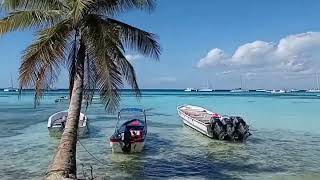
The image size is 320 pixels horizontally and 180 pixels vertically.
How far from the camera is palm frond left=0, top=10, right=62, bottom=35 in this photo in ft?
42.7

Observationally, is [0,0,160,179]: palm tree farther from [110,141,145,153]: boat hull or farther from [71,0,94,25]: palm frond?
[110,141,145,153]: boat hull

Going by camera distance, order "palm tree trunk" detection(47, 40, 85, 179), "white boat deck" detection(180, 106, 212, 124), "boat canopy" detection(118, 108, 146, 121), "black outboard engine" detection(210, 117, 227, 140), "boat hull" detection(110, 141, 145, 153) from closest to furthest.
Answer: "palm tree trunk" detection(47, 40, 85, 179), "boat hull" detection(110, 141, 145, 153), "black outboard engine" detection(210, 117, 227, 140), "white boat deck" detection(180, 106, 212, 124), "boat canopy" detection(118, 108, 146, 121)

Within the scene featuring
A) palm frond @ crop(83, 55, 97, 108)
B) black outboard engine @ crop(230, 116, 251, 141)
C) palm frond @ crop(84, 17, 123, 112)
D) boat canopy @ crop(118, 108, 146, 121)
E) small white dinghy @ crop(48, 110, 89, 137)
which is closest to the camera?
palm frond @ crop(84, 17, 123, 112)

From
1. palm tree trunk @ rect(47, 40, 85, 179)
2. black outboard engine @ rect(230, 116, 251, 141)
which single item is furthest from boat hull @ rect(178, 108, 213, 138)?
palm tree trunk @ rect(47, 40, 85, 179)

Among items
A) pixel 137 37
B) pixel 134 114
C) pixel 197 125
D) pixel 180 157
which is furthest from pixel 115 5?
pixel 134 114

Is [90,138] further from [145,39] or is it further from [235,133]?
[145,39]

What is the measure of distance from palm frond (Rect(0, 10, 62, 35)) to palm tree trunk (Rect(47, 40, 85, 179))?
4.02ft

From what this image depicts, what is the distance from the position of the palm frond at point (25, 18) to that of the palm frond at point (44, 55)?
345mm

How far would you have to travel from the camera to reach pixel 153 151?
22.3 meters

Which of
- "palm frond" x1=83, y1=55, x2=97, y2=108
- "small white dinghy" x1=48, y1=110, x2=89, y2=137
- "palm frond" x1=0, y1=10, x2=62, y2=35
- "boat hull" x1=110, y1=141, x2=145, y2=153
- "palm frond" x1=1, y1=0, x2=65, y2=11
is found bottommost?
"boat hull" x1=110, y1=141, x2=145, y2=153

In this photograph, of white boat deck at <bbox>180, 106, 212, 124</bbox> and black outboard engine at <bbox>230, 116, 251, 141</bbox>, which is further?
white boat deck at <bbox>180, 106, 212, 124</bbox>

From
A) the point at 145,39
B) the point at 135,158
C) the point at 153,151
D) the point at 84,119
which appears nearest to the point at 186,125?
the point at 84,119

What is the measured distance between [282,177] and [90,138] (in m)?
14.8

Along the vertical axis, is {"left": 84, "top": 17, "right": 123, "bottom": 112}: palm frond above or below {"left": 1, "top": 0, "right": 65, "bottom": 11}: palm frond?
below
